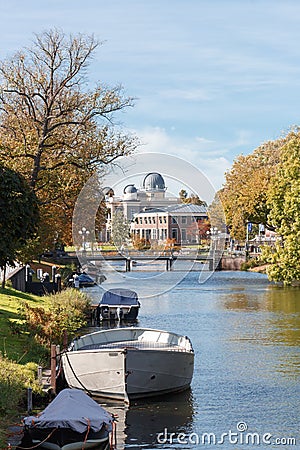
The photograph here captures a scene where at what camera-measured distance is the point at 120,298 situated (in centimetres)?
4953

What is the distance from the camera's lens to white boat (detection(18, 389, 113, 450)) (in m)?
17.6

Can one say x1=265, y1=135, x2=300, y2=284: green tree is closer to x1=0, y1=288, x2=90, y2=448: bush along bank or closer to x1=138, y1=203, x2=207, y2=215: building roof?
x1=138, y1=203, x2=207, y2=215: building roof

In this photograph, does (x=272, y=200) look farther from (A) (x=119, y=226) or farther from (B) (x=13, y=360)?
(B) (x=13, y=360)

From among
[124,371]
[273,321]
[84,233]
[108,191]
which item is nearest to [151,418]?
[124,371]

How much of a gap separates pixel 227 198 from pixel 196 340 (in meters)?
64.5

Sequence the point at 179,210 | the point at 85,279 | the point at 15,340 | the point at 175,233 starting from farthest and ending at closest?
the point at 85,279 → the point at 175,233 → the point at 179,210 → the point at 15,340

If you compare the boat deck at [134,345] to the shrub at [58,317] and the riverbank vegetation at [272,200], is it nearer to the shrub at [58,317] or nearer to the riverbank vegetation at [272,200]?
the shrub at [58,317]

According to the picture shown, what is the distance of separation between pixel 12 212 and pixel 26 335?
10843 mm

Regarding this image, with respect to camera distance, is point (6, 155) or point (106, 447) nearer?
point (106, 447)

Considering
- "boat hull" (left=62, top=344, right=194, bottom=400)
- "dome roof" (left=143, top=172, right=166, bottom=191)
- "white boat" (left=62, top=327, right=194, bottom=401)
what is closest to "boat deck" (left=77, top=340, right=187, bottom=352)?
"white boat" (left=62, top=327, right=194, bottom=401)

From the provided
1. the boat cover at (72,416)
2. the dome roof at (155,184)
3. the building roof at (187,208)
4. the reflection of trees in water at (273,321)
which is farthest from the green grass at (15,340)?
the building roof at (187,208)

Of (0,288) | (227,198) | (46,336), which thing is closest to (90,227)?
(0,288)

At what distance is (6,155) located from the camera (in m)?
36.5

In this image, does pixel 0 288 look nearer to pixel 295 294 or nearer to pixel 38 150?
pixel 38 150
